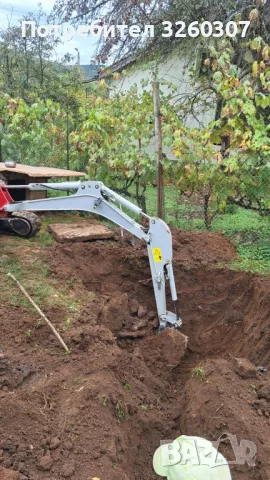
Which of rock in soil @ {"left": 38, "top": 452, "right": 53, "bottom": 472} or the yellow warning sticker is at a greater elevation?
the yellow warning sticker

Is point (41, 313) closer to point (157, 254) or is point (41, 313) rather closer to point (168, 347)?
point (157, 254)

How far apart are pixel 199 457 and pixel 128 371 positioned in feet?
4.06

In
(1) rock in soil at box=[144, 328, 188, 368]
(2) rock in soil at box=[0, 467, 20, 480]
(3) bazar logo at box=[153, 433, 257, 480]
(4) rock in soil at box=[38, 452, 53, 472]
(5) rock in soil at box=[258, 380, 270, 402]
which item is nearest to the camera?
(2) rock in soil at box=[0, 467, 20, 480]

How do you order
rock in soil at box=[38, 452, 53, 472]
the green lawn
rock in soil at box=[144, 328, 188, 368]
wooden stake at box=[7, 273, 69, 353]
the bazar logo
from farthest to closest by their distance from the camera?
the green lawn < rock in soil at box=[144, 328, 188, 368] < wooden stake at box=[7, 273, 69, 353] < the bazar logo < rock in soil at box=[38, 452, 53, 472]

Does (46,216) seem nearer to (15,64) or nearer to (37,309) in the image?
(37,309)

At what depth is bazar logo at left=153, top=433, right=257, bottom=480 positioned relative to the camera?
3064 mm

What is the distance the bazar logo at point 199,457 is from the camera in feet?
10.1

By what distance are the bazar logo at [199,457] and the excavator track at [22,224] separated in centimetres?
394

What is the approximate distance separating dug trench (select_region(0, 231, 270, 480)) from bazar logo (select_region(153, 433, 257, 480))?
51mm

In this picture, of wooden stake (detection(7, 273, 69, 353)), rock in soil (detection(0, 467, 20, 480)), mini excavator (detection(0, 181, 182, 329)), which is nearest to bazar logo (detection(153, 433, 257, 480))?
rock in soil (detection(0, 467, 20, 480))

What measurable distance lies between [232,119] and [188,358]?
321 cm

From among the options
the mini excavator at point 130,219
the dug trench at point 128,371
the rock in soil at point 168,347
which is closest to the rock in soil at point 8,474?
the dug trench at point 128,371

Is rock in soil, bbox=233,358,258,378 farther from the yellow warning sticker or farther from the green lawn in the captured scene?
the green lawn

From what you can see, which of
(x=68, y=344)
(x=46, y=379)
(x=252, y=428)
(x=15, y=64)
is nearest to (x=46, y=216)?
(x=68, y=344)
